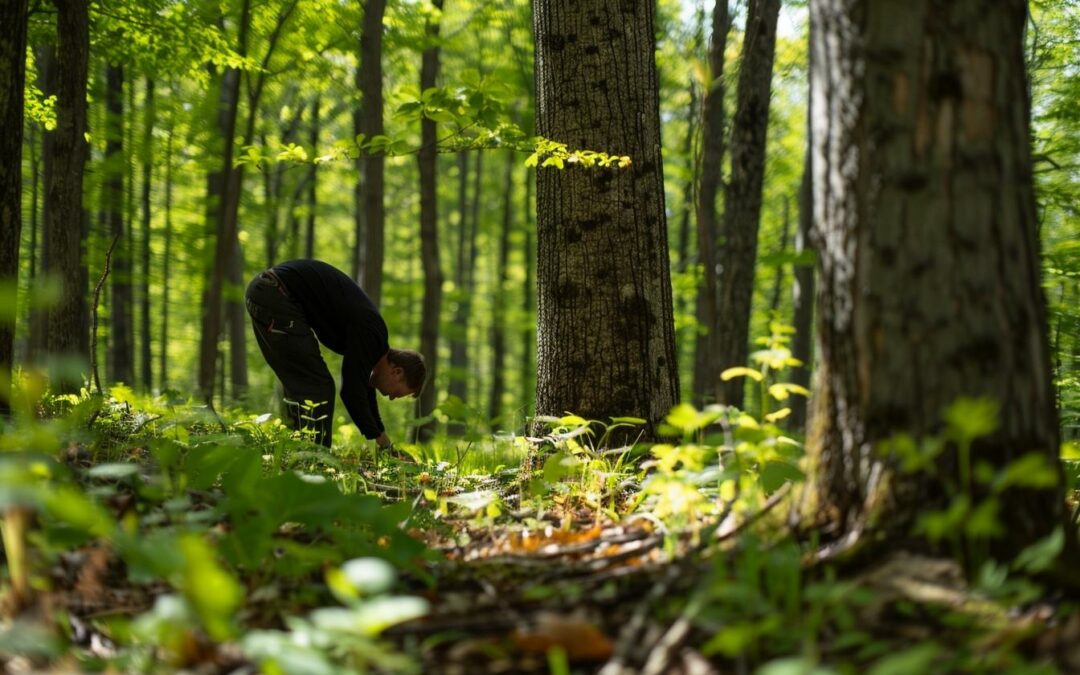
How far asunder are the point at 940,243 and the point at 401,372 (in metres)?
4.19

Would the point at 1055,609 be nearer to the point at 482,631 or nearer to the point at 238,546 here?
the point at 482,631

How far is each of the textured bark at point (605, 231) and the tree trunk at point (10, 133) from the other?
9.06ft

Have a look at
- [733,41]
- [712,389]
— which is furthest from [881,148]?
[733,41]

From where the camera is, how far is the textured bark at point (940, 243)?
5.41 ft

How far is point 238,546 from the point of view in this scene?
1.90 meters

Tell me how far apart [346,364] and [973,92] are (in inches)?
171

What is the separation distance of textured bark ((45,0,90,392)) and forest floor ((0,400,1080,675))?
372 cm

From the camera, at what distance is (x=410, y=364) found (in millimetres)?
5312

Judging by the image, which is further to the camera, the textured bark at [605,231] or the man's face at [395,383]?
the man's face at [395,383]

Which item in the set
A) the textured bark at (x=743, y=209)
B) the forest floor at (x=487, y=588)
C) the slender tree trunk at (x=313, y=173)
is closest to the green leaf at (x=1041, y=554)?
the forest floor at (x=487, y=588)

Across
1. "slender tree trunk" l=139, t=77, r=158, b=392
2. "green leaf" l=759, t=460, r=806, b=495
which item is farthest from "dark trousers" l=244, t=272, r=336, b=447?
"slender tree trunk" l=139, t=77, r=158, b=392

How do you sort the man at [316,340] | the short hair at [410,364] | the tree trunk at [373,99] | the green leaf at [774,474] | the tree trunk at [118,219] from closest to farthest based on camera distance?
the green leaf at [774,474], the man at [316,340], the short hair at [410,364], the tree trunk at [373,99], the tree trunk at [118,219]

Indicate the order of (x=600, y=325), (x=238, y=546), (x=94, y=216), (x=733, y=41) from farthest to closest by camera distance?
(x=94, y=216), (x=733, y=41), (x=600, y=325), (x=238, y=546)

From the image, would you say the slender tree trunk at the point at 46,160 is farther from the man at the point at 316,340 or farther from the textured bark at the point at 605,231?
the textured bark at the point at 605,231
